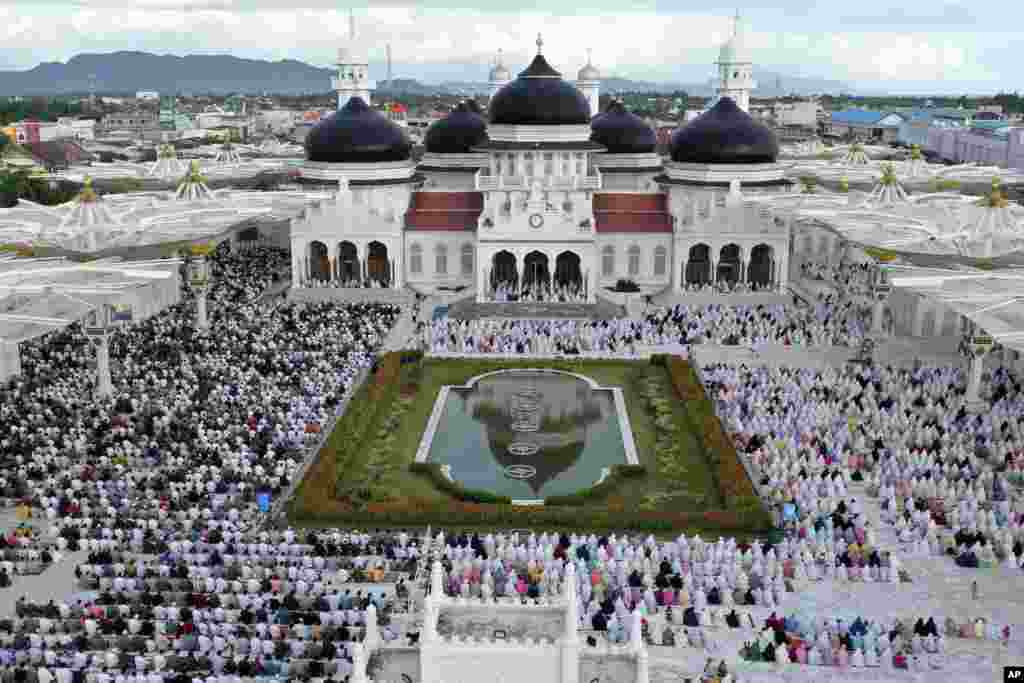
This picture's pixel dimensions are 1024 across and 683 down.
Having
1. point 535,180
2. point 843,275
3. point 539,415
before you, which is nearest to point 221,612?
point 539,415

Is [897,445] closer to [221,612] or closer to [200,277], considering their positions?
[221,612]

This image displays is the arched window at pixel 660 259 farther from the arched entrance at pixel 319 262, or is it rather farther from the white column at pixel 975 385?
the white column at pixel 975 385

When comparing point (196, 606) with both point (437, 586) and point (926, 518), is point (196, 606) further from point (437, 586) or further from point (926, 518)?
point (926, 518)

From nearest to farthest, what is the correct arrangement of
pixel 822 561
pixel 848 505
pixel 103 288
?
pixel 822 561, pixel 848 505, pixel 103 288

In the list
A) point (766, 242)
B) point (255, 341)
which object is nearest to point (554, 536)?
point (255, 341)

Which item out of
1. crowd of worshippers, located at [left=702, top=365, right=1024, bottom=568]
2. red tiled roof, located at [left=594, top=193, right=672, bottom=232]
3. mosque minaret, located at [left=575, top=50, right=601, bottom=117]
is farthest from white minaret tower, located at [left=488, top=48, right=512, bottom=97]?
crowd of worshippers, located at [left=702, top=365, right=1024, bottom=568]

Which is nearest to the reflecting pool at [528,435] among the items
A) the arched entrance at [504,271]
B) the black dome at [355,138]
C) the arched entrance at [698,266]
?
A: the arched entrance at [504,271]
